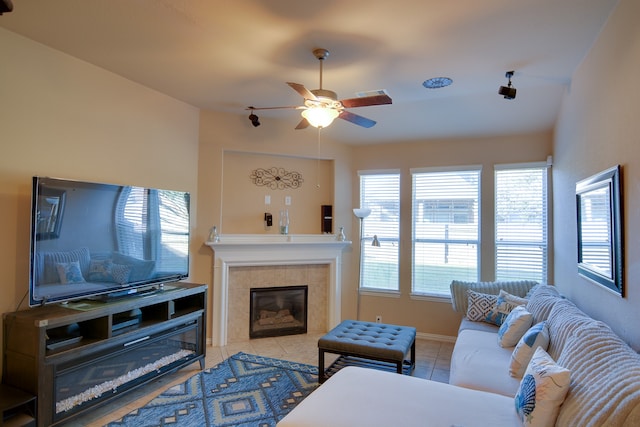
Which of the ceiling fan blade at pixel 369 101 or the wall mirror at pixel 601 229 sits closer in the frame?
the wall mirror at pixel 601 229

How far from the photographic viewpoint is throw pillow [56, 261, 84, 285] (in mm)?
2627

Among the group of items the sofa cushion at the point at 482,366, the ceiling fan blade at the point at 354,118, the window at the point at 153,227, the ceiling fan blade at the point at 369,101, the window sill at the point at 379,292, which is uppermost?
the ceiling fan blade at the point at 369,101

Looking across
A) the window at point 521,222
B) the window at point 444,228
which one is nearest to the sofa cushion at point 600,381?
the window at point 521,222

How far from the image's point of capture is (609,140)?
236cm

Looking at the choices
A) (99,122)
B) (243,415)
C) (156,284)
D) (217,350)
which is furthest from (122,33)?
(217,350)

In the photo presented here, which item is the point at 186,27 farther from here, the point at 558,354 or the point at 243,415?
the point at 558,354

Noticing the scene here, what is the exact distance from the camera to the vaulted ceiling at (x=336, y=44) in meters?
2.28

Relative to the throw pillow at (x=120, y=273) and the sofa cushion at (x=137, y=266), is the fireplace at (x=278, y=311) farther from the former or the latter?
the throw pillow at (x=120, y=273)

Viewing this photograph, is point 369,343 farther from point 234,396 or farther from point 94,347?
point 94,347

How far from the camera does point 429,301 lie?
15.5ft

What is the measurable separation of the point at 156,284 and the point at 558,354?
315cm

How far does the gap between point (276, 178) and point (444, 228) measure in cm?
225

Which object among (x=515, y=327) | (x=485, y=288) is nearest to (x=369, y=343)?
(x=515, y=327)

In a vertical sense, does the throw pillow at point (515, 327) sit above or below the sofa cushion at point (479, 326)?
above
